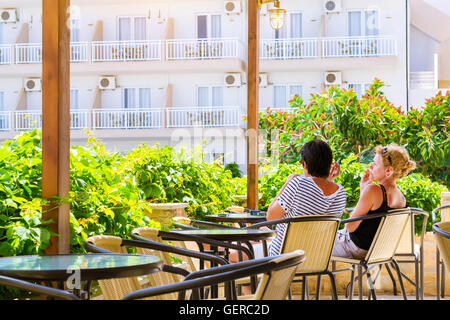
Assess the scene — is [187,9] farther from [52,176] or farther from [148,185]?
[52,176]

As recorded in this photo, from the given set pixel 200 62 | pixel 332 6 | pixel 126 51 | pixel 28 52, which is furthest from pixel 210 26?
pixel 28 52

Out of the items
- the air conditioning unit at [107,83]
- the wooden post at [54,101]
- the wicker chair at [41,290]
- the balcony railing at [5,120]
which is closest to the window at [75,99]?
the air conditioning unit at [107,83]

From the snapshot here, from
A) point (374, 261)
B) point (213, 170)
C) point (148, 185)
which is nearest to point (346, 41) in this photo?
Result: point (213, 170)

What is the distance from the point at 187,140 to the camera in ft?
75.4

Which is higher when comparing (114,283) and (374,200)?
(374,200)

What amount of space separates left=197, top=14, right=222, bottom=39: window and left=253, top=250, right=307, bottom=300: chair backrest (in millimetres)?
21129

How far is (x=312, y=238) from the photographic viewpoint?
3.88 metres

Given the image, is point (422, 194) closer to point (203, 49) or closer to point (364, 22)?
point (364, 22)

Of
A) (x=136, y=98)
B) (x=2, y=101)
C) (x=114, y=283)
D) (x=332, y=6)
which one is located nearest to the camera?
(x=114, y=283)

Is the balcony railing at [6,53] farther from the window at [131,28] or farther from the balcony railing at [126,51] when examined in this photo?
the window at [131,28]

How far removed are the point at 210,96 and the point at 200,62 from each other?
4.34 ft

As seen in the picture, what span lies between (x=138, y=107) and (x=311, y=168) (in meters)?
19.2

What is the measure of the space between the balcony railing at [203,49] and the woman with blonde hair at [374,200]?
17.6m

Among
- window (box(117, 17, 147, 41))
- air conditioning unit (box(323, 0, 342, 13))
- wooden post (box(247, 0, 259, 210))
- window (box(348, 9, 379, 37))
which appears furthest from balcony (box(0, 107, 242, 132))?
wooden post (box(247, 0, 259, 210))
